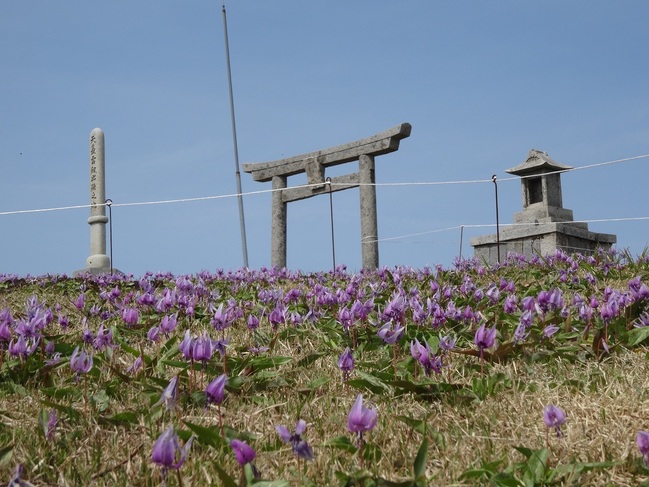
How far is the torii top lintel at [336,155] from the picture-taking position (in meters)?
19.0

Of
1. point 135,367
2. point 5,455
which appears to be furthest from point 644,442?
point 135,367

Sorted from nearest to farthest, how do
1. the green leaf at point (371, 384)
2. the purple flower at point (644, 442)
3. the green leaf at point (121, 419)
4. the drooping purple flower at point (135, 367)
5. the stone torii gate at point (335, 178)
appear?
the purple flower at point (644, 442) → the green leaf at point (121, 419) → the green leaf at point (371, 384) → the drooping purple flower at point (135, 367) → the stone torii gate at point (335, 178)

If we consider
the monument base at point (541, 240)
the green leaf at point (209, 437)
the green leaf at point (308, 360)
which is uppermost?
the monument base at point (541, 240)

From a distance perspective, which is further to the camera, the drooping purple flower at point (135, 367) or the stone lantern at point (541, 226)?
the stone lantern at point (541, 226)

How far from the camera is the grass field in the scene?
2.35 meters

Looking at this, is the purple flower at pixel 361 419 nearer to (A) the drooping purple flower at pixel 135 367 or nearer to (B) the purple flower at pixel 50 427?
(B) the purple flower at pixel 50 427

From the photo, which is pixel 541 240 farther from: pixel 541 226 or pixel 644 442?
pixel 644 442

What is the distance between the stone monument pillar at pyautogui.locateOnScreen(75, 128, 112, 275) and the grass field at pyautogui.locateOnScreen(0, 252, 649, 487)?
16.0 metres

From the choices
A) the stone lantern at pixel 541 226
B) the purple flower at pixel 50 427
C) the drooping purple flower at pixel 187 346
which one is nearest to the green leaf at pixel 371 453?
the drooping purple flower at pixel 187 346

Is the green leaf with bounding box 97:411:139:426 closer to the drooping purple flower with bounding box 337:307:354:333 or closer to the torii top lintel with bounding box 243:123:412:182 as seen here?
the drooping purple flower with bounding box 337:307:354:333

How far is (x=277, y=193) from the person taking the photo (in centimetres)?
2227

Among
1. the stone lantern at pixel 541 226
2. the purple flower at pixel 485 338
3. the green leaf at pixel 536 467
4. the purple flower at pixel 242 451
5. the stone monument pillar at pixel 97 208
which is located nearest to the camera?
the purple flower at pixel 242 451

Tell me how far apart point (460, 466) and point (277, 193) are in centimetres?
2005

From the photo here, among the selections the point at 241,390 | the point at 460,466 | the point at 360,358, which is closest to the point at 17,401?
the point at 241,390
